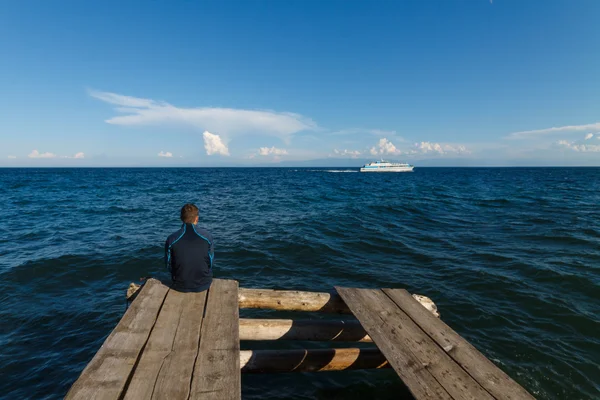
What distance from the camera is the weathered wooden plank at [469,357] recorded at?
3141 millimetres

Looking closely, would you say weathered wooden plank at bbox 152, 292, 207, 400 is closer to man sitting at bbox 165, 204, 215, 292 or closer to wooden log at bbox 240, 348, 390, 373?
man sitting at bbox 165, 204, 215, 292

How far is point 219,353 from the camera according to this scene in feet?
11.3

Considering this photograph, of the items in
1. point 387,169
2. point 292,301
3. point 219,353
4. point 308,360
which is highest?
point 387,169

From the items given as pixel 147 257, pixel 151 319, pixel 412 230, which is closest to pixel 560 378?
pixel 151 319

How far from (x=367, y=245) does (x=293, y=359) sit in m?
9.60

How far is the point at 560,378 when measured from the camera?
5.32 metres

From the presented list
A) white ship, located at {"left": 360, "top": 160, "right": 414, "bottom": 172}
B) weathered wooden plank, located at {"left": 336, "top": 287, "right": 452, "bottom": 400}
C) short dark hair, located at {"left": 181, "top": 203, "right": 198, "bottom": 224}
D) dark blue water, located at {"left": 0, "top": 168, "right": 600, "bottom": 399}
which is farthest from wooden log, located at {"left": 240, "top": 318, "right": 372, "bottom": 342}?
white ship, located at {"left": 360, "top": 160, "right": 414, "bottom": 172}

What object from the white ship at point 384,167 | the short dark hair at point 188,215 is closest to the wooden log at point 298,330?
the short dark hair at point 188,215

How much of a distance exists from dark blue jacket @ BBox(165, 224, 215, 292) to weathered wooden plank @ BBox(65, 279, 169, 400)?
442 mm

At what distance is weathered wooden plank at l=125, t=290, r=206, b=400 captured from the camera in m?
2.87

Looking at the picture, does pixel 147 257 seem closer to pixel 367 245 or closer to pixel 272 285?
pixel 272 285

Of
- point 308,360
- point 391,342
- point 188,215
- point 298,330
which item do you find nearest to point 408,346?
point 391,342

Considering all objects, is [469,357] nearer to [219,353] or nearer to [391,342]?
[391,342]

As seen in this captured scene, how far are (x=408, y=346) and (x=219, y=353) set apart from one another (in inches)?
97.0
